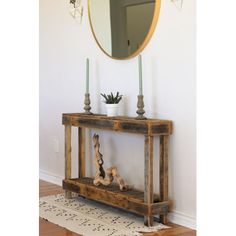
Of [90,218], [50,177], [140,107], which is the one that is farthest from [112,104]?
[50,177]

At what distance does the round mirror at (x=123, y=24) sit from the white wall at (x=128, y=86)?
0.07 m

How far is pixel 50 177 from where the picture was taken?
4.85 metres

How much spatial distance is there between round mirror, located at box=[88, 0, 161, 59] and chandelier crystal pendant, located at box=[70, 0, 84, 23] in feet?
0.60

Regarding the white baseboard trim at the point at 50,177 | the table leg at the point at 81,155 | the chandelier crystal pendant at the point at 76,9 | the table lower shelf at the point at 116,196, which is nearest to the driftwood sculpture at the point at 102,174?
the table lower shelf at the point at 116,196

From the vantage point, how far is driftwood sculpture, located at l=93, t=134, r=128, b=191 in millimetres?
3581

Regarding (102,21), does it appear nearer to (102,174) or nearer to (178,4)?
(178,4)

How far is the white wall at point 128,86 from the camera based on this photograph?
3.28 m

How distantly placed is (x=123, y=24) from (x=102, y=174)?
1179 mm

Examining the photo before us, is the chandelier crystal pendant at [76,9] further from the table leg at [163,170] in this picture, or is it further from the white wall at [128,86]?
the table leg at [163,170]
